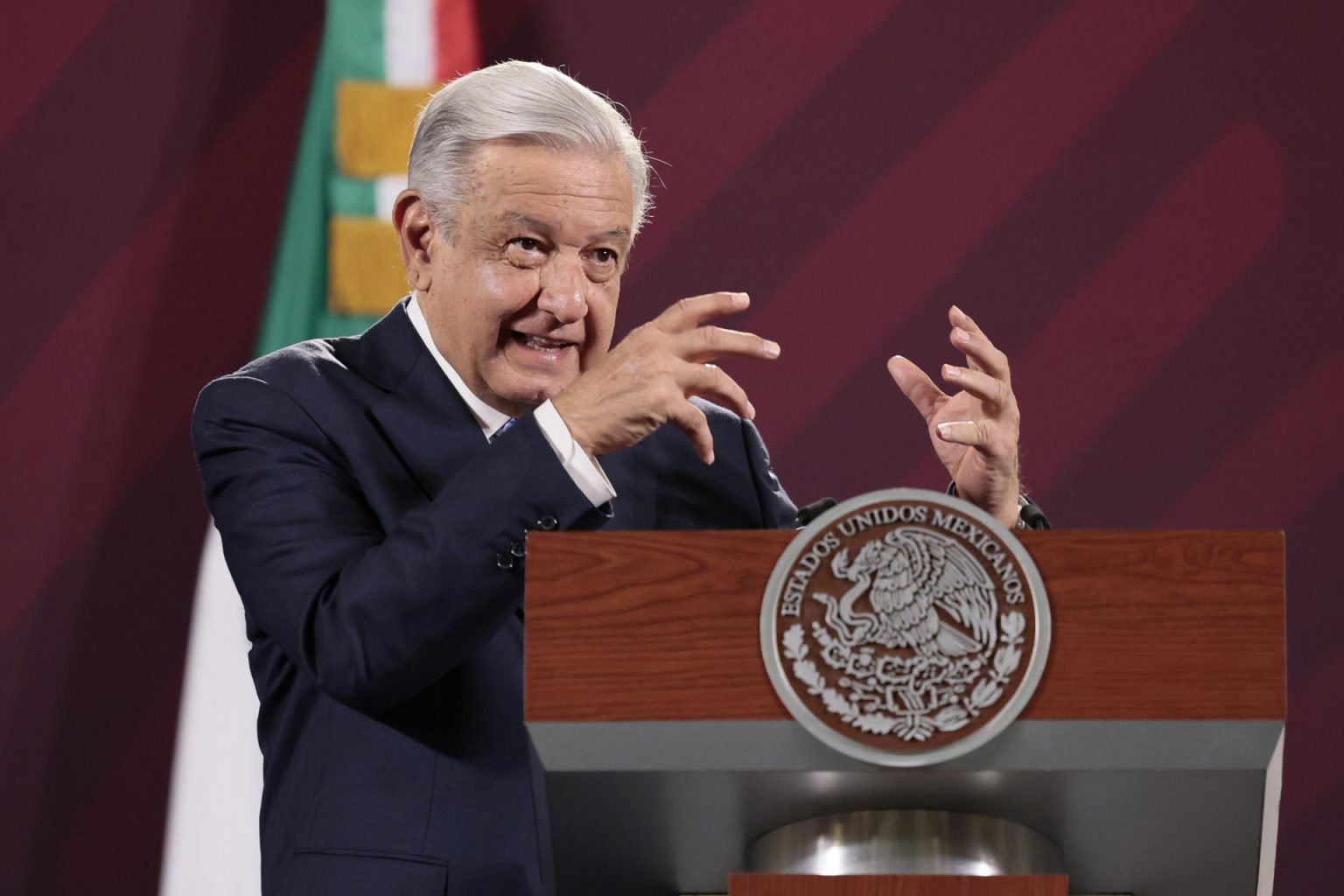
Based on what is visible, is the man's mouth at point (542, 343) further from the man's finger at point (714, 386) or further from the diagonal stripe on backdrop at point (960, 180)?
the diagonal stripe on backdrop at point (960, 180)

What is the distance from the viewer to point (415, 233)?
193cm

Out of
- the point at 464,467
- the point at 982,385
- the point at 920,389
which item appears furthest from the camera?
the point at 920,389

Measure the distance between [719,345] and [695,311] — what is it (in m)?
0.04

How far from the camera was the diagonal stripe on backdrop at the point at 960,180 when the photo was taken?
9.01ft

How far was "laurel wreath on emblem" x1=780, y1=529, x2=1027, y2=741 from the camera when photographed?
3.47 feet

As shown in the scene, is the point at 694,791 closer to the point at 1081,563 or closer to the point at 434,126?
the point at 1081,563

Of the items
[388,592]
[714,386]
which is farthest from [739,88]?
[388,592]

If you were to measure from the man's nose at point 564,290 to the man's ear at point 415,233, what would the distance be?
17cm

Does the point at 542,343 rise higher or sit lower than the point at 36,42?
lower

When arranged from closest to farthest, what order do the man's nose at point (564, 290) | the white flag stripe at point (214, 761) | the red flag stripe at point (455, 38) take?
the man's nose at point (564, 290)
the white flag stripe at point (214, 761)
the red flag stripe at point (455, 38)

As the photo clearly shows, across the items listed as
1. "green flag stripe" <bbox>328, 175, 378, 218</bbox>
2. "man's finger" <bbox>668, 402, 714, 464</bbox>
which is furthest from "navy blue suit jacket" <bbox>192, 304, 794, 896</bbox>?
"green flag stripe" <bbox>328, 175, 378, 218</bbox>

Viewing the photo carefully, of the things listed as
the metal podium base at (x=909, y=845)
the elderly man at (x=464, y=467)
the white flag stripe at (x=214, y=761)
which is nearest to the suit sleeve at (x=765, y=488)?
the elderly man at (x=464, y=467)

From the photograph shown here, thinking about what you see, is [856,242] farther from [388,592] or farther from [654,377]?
[388,592]

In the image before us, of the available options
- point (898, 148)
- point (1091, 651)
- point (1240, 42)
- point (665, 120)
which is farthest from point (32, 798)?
point (1240, 42)
